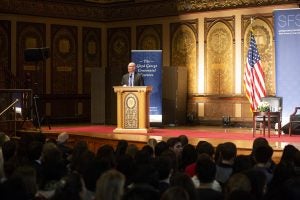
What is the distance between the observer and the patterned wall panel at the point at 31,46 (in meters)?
14.1

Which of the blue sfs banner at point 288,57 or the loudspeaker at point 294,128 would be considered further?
the blue sfs banner at point 288,57

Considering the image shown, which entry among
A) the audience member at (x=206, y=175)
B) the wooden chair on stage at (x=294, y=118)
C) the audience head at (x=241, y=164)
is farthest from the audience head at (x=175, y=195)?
the wooden chair on stage at (x=294, y=118)

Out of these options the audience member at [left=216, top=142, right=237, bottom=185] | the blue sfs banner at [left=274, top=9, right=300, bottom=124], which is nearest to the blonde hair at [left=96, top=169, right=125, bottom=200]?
the audience member at [left=216, top=142, right=237, bottom=185]

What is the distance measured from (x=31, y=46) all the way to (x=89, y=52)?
1825 millimetres

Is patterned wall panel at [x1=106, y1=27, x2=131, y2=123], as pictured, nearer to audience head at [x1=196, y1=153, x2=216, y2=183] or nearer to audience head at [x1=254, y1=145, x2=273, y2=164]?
audience head at [x1=254, y1=145, x2=273, y2=164]

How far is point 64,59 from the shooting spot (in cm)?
1495

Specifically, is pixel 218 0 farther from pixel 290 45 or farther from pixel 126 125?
pixel 126 125

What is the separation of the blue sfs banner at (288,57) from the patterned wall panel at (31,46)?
6.19m

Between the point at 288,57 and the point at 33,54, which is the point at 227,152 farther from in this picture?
the point at 33,54

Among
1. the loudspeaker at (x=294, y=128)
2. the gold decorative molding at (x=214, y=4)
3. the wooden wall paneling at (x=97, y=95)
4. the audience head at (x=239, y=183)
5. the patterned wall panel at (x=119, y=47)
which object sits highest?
the gold decorative molding at (x=214, y=4)

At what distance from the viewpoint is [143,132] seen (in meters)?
10.6

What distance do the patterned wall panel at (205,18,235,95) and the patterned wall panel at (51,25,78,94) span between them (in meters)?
3.75

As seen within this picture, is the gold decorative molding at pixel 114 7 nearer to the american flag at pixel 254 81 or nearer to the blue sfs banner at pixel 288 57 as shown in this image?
the blue sfs banner at pixel 288 57

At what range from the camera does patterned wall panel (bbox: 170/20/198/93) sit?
46.6 ft
